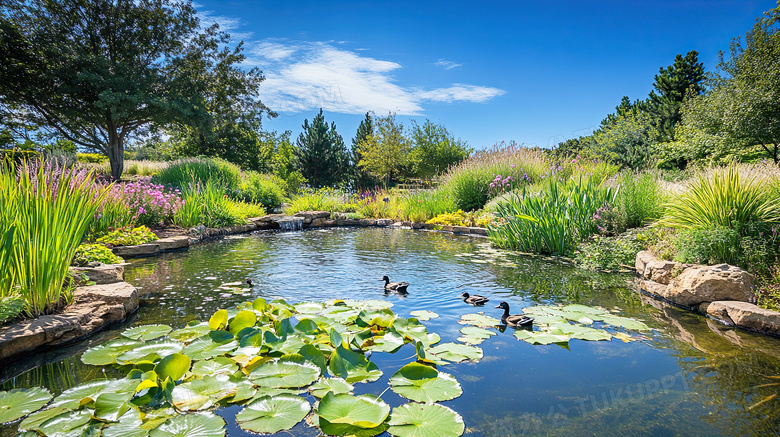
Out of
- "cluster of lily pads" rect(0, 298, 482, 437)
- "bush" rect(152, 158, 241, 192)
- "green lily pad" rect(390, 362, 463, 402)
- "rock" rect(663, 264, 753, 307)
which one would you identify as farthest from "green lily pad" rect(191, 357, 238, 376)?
"bush" rect(152, 158, 241, 192)

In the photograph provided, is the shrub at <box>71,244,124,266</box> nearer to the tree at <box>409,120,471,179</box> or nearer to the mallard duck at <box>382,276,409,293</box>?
the mallard duck at <box>382,276,409,293</box>

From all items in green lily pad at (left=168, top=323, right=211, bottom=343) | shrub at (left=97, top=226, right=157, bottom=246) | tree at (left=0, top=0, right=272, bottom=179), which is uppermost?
tree at (left=0, top=0, right=272, bottom=179)

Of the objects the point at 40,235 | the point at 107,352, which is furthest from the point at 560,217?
the point at 40,235

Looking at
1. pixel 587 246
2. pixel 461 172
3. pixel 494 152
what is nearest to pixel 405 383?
pixel 587 246

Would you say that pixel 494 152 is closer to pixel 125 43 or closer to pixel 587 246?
pixel 587 246

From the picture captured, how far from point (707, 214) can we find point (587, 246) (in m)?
1.80

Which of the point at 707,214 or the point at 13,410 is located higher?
the point at 707,214

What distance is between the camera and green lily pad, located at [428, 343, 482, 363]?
259 cm

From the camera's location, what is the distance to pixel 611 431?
1843 millimetres

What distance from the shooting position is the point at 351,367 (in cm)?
234

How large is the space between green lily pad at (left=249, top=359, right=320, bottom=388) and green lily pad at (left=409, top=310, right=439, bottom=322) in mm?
1355

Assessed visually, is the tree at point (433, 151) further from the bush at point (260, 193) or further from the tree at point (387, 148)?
the bush at point (260, 193)

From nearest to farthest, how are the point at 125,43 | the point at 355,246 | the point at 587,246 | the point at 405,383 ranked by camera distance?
the point at 405,383, the point at 587,246, the point at 355,246, the point at 125,43

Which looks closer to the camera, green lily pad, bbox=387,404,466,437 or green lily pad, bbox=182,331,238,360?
green lily pad, bbox=387,404,466,437
